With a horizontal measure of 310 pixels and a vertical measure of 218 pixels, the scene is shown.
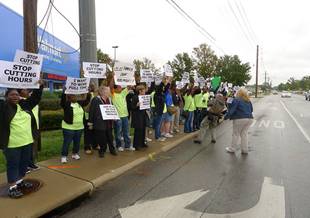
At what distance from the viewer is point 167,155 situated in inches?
319

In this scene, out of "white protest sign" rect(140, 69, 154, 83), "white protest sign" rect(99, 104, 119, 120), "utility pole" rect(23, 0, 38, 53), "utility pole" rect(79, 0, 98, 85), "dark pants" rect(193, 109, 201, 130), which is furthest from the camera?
"dark pants" rect(193, 109, 201, 130)

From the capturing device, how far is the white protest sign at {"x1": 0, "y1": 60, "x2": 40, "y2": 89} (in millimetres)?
4863

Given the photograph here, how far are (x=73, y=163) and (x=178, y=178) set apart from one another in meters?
2.31

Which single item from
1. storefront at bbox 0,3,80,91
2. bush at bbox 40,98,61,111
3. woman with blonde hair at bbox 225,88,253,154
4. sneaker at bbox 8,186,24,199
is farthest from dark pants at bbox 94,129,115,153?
storefront at bbox 0,3,80,91

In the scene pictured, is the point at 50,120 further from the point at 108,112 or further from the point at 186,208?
the point at 186,208

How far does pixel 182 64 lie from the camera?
4247 centimetres

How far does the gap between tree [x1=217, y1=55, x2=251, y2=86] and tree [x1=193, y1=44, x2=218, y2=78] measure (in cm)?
86

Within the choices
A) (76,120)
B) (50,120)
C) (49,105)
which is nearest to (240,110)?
(76,120)

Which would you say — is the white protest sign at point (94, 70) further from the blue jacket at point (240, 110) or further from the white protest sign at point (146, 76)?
the blue jacket at point (240, 110)

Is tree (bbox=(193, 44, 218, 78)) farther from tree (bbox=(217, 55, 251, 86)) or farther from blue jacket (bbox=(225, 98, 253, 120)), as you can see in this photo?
blue jacket (bbox=(225, 98, 253, 120))

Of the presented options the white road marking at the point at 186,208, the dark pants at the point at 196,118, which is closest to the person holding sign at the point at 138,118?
the white road marking at the point at 186,208

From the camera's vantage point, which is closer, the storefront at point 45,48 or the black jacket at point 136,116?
the black jacket at point 136,116

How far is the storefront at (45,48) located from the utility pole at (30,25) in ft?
23.6

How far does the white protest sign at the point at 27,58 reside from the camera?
5.12 metres
